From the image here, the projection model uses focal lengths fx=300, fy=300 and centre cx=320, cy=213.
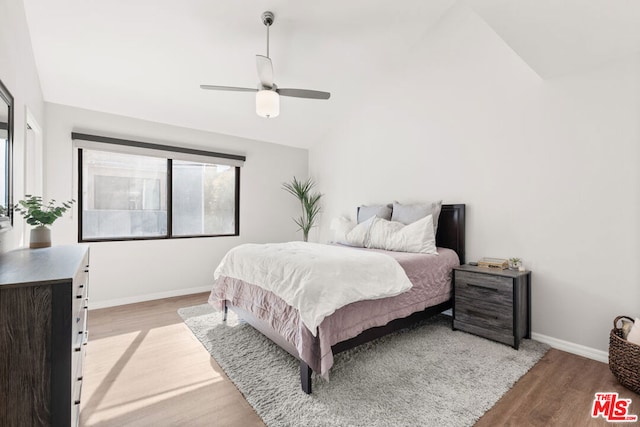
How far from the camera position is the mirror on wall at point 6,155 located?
170 centimetres

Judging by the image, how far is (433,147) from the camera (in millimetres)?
3605

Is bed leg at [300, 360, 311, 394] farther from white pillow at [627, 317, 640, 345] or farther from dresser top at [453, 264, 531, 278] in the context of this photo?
white pillow at [627, 317, 640, 345]

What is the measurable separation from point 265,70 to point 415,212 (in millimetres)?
2197

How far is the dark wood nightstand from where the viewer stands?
8.38 feet

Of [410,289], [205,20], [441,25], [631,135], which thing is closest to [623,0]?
[631,135]

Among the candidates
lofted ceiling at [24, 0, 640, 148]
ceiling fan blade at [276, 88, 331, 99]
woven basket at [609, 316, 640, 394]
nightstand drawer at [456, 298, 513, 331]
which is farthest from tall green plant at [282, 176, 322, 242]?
woven basket at [609, 316, 640, 394]

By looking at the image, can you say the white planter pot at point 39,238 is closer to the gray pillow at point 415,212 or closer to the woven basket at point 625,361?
the gray pillow at point 415,212

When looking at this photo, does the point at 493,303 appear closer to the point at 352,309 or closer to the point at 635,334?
the point at 635,334

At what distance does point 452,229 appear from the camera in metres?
3.36

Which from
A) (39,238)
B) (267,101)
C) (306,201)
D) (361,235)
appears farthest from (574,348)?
(39,238)

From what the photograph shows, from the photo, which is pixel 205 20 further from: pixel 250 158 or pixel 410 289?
pixel 410 289

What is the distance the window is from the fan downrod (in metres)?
2.17

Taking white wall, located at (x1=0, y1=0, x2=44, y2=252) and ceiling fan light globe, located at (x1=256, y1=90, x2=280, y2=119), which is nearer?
white wall, located at (x1=0, y1=0, x2=44, y2=252)

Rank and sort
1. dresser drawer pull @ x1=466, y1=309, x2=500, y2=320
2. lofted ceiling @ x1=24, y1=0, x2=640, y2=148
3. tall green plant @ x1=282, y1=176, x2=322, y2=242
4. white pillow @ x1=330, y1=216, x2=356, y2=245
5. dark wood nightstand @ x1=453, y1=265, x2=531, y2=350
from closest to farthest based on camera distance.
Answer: lofted ceiling @ x1=24, y1=0, x2=640, y2=148 → dark wood nightstand @ x1=453, y1=265, x2=531, y2=350 → dresser drawer pull @ x1=466, y1=309, x2=500, y2=320 → white pillow @ x1=330, y1=216, x2=356, y2=245 → tall green plant @ x1=282, y1=176, x2=322, y2=242
